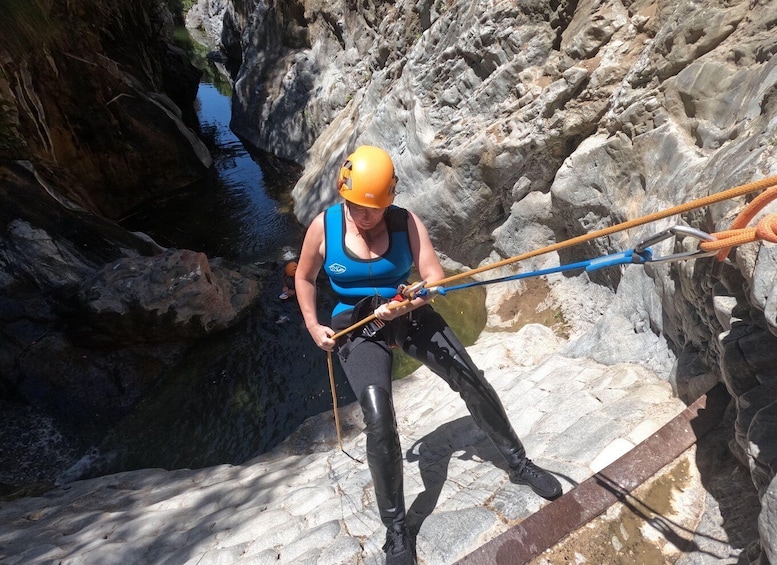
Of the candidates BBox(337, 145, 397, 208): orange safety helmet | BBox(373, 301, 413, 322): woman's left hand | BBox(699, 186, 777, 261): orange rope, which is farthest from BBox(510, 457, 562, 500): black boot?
BBox(337, 145, 397, 208): orange safety helmet

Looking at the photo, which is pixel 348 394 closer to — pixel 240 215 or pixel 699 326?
pixel 699 326

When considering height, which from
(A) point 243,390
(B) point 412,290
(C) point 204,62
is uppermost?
(C) point 204,62

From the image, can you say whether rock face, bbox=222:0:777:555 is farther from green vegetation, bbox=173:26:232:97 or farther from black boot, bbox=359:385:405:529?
green vegetation, bbox=173:26:232:97

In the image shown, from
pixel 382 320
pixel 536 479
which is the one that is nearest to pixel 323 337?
pixel 382 320

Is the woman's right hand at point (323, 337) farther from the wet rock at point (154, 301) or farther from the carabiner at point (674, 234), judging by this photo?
the wet rock at point (154, 301)

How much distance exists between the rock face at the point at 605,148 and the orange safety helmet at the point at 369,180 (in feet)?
6.35

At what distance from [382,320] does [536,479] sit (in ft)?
4.55

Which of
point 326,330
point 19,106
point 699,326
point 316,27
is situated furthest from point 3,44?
point 699,326

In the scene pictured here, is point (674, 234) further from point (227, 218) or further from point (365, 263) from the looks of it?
point (227, 218)

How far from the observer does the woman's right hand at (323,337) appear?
9.86 feet

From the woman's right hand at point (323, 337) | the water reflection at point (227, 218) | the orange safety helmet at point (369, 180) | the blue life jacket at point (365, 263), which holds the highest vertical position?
the water reflection at point (227, 218)

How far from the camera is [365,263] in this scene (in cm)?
294

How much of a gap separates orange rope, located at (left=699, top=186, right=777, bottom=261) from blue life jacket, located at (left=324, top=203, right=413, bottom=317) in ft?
5.57

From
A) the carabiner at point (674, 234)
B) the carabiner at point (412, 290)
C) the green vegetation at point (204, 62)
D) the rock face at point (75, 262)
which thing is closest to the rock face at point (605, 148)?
the carabiner at point (674, 234)
